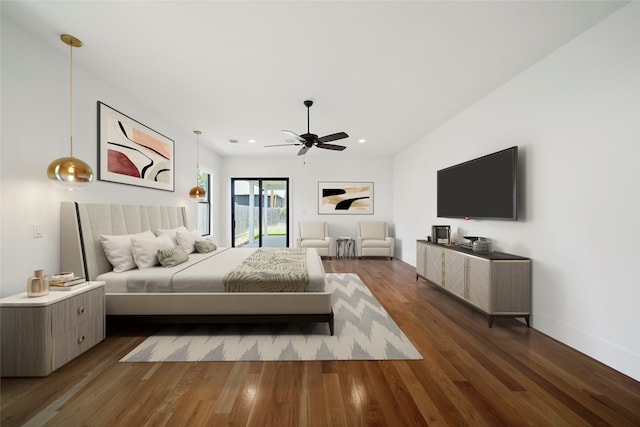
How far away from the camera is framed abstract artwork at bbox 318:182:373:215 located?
23.1 ft

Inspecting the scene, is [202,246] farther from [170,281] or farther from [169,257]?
[170,281]

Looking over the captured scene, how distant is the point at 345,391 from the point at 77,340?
217 cm

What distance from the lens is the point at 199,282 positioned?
8.17 ft

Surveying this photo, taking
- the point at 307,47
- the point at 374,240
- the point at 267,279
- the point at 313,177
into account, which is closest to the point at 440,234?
the point at 374,240

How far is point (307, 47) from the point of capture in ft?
7.67

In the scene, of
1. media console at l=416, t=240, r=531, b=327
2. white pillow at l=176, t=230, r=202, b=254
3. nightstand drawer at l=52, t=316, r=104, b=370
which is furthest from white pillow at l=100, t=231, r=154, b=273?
media console at l=416, t=240, r=531, b=327

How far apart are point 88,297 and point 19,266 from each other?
58 cm

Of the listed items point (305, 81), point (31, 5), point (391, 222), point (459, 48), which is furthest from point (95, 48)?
point (391, 222)

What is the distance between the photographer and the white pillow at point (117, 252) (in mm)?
2666

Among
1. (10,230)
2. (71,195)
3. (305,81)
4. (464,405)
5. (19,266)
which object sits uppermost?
(305,81)

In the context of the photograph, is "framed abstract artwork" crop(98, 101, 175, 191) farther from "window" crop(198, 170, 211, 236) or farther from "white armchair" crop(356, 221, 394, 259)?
"white armchair" crop(356, 221, 394, 259)

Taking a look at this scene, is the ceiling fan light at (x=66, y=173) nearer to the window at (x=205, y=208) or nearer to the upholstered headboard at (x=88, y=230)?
the upholstered headboard at (x=88, y=230)

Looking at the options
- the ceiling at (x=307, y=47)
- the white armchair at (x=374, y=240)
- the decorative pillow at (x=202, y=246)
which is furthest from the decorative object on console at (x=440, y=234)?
the decorative pillow at (x=202, y=246)

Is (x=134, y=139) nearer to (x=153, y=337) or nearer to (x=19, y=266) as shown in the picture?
(x=19, y=266)
